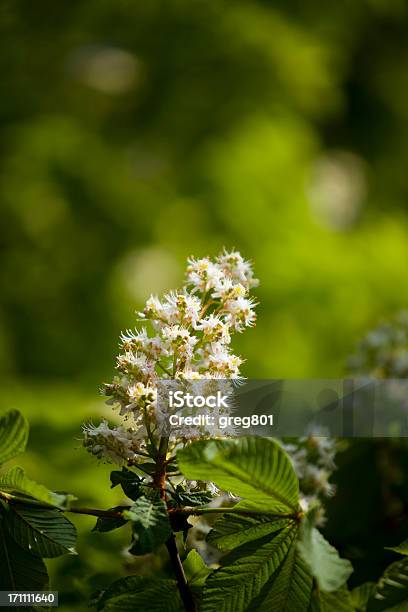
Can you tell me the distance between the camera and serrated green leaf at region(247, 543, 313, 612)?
1.69 ft

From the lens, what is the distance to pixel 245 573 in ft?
1.71

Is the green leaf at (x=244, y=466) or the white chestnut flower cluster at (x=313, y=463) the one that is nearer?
the green leaf at (x=244, y=466)

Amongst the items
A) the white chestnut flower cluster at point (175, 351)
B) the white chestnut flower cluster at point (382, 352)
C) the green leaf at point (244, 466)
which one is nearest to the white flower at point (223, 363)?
the white chestnut flower cluster at point (175, 351)

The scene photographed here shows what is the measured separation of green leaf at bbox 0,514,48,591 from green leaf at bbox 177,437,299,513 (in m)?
0.14

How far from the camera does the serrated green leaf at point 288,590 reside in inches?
20.3

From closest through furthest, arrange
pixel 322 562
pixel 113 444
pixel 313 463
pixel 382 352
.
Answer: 1. pixel 322 562
2. pixel 113 444
3. pixel 313 463
4. pixel 382 352

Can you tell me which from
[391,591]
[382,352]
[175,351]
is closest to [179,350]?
[175,351]

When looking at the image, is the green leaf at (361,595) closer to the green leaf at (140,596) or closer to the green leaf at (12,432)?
the green leaf at (140,596)

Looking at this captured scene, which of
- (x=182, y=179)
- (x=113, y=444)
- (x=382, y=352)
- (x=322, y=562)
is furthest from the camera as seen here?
(x=182, y=179)

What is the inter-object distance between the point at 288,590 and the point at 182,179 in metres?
2.73

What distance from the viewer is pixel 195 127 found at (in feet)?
11.4

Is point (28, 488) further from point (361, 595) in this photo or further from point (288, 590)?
point (361, 595)

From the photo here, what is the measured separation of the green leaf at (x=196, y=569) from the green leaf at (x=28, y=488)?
0.47 feet

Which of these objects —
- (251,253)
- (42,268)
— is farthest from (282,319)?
(42,268)
